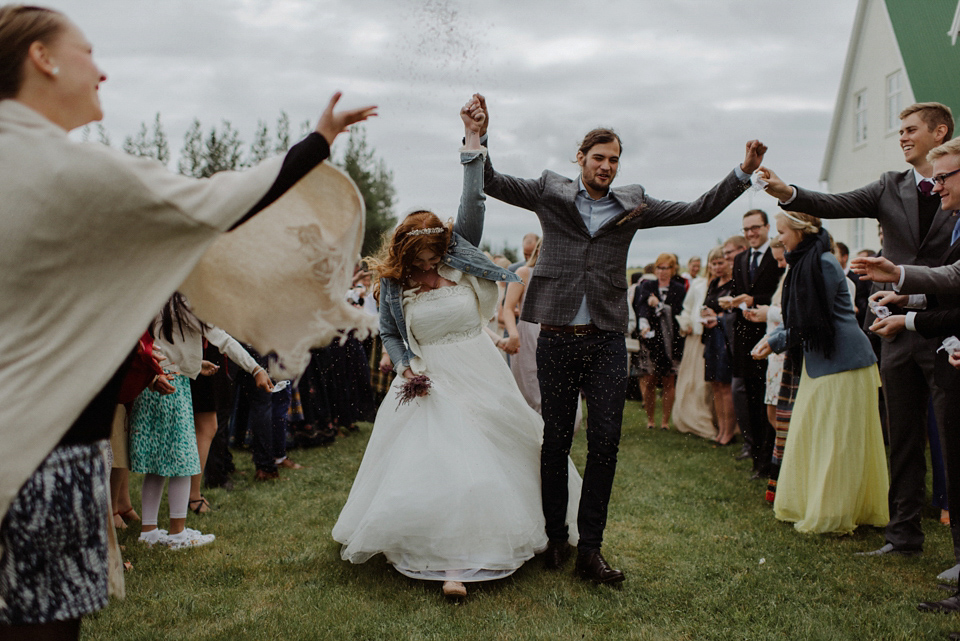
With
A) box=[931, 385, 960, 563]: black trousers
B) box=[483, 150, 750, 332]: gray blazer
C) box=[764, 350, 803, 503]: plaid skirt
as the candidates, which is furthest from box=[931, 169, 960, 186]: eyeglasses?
box=[764, 350, 803, 503]: plaid skirt

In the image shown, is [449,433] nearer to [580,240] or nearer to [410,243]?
[410,243]

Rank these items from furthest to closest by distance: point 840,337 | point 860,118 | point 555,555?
1. point 860,118
2. point 840,337
3. point 555,555

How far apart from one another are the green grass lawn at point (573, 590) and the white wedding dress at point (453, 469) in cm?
21

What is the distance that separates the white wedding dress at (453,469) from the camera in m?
3.76

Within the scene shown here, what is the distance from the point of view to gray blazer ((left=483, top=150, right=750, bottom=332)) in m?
4.04

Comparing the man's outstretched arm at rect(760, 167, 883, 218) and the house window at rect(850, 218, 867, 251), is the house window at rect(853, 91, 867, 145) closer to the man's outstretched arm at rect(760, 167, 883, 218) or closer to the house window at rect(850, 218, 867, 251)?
the house window at rect(850, 218, 867, 251)

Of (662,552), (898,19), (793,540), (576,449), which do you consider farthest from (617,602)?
(898,19)

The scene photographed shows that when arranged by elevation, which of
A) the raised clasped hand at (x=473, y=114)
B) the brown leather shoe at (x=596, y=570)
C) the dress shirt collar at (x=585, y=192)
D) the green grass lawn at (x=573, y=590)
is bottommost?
the green grass lawn at (x=573, y=590)

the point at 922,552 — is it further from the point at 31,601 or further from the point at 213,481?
the point at 213,481

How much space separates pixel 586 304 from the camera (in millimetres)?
4051

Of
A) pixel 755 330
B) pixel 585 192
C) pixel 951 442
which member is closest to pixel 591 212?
pixel 585 192

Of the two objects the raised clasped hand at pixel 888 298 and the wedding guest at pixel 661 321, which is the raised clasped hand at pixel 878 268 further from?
the wedding guest at pixel 661 321

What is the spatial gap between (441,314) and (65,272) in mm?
2721

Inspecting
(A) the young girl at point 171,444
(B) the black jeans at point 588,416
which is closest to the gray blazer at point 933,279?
(B) the black jeans at point 588,416
